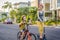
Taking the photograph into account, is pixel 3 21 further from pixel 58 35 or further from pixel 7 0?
pixel 58 35

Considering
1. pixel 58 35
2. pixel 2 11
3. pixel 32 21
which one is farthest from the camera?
pixel 58 35

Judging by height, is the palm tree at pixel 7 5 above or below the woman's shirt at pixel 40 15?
above

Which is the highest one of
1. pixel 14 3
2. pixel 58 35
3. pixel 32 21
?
pixel 14 3

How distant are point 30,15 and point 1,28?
422 millimetres

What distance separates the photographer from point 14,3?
2.85m

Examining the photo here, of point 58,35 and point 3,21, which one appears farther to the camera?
point 58,35

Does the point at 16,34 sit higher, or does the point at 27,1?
the point at 27,1

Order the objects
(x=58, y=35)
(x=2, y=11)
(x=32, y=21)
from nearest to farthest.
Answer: (x=32, y=21), (x=2, y=11), (x=58, y=35)

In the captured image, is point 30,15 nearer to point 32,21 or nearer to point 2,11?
point 32,21

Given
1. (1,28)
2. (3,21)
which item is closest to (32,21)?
(3,21)

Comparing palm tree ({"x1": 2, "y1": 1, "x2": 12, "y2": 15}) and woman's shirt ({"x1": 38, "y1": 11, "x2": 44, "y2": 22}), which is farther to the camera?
palm tree ({"x1": 2, "y1": 1, "x2": 12, "y2": 15})

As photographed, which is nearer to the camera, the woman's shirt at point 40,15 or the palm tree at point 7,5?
the woman's shirt at point 40,15

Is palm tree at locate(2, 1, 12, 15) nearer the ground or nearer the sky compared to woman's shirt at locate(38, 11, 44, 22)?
nearer the sky

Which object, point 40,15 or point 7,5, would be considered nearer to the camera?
point 40,15
